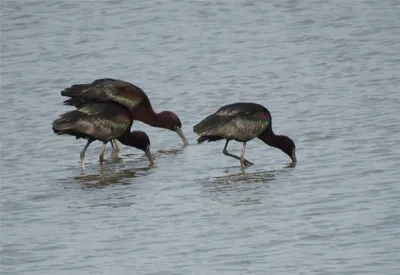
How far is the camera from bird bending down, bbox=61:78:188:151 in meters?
16.8

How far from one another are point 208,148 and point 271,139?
4.19 ft

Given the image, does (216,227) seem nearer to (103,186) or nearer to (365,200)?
(365,200)

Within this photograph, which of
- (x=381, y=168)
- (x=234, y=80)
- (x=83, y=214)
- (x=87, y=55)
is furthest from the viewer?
(x=87, y=55)

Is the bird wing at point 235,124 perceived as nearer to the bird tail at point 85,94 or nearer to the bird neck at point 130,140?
the bird neck at point 130,140

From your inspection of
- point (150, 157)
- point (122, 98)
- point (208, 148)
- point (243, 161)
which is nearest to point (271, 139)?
point (243, 161)

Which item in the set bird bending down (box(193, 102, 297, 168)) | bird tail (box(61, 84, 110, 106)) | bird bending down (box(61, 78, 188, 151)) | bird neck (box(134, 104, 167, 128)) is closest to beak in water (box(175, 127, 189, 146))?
bird bending down (box(61, 78, 188, 151))

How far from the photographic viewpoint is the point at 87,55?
24.7 meters

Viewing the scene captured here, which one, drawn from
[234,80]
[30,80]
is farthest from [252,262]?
[30,80]

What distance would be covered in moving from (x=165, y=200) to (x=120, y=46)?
12.0 m

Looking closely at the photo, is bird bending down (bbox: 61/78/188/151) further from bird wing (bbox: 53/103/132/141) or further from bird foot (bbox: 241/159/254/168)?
bird foot (bbox: 241/159/254/168)

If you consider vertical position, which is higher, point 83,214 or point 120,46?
point 83,214

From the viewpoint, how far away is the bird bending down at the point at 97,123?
619 inches

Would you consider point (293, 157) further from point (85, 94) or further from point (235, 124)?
point (85, 94)

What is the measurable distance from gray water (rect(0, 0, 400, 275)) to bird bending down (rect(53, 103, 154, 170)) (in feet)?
Result: 1.44
